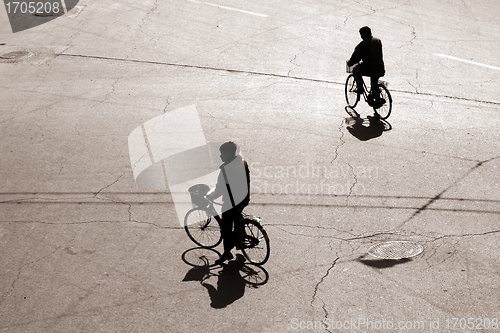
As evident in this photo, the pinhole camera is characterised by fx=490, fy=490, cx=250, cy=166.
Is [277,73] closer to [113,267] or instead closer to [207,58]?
[207,58]

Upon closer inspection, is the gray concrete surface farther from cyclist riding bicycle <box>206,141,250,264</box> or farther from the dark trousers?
cyclist riding bicycle <box>206,141,250,264</box>

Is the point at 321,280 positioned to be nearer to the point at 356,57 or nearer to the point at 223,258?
the point at 223,258

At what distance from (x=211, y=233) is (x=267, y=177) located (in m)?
1.92

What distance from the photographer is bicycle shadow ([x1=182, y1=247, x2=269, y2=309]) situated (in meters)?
6.16

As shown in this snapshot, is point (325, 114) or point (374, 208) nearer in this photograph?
point (374, 208)

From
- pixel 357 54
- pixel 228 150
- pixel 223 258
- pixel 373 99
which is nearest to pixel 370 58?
pixel 357 54

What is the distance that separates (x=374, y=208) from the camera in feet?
25.2

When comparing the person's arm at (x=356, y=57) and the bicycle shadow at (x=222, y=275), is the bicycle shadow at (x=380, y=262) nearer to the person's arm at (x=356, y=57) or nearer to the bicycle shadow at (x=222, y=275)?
the bicycle shadow at (x=222, y=275)

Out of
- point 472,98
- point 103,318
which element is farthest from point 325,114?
point 103,318

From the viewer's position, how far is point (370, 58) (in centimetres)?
1009

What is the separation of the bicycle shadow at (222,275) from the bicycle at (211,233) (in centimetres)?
14

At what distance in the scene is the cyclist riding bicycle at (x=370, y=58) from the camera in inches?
394

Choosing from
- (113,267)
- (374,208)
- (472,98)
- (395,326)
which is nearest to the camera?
(395,326)

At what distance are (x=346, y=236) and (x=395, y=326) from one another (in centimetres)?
172
